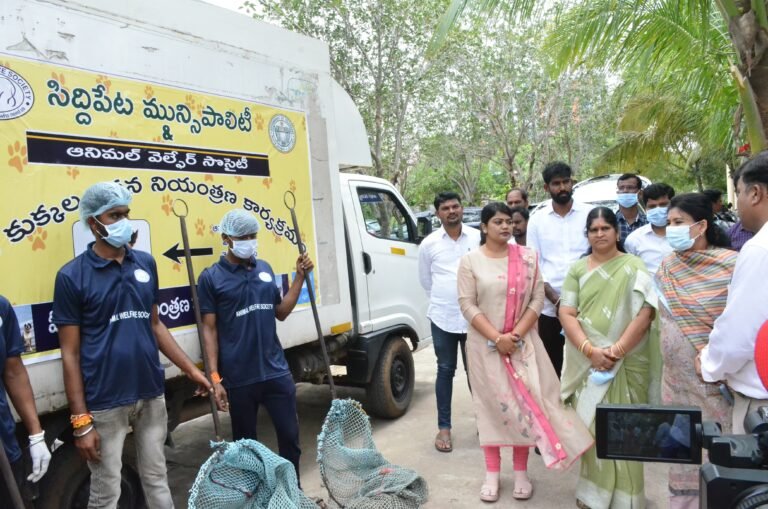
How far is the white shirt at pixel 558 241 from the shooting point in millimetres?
3938

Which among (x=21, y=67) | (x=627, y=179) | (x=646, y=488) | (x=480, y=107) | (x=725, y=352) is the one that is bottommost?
(x=646, y=488)

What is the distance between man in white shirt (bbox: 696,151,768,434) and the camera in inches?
74.7

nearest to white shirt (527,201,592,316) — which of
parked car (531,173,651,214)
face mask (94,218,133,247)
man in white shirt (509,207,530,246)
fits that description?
man in white shirt (509,207,530,246)

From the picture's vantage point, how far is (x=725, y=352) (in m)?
2.08

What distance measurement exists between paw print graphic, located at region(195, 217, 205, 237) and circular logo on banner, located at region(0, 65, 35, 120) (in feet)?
3.10

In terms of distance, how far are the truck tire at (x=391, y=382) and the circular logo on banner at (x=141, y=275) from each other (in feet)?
8.22

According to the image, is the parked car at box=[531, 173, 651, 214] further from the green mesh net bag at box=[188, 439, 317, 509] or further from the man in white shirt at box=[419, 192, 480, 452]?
the green mesh net bag at box=[188, 439, 317, 509]

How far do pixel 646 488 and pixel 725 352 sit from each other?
182 centimetres

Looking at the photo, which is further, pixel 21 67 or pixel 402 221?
pixel 402 221

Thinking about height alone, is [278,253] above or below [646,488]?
above

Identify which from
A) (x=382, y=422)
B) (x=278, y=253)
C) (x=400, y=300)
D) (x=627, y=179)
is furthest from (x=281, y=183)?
(x=627, y=179)

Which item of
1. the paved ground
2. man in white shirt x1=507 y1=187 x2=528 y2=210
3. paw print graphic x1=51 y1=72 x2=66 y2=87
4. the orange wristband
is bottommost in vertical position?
the paved ground

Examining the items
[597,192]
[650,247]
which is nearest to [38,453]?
[650,247]

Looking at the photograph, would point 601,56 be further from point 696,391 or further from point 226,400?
point 226,400
